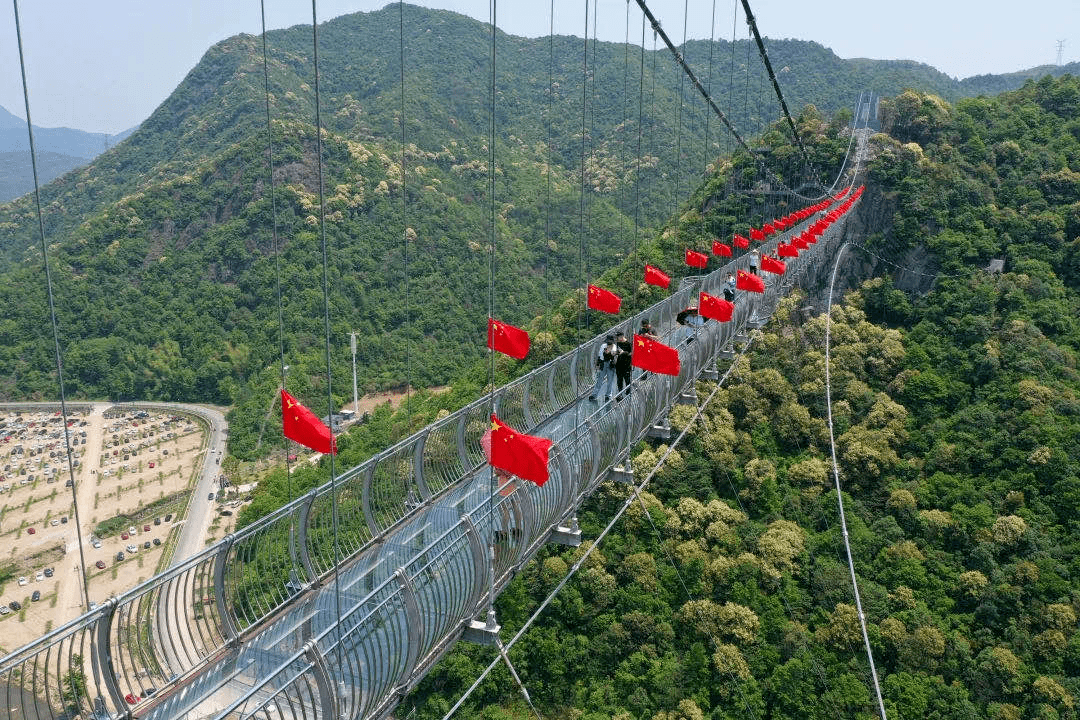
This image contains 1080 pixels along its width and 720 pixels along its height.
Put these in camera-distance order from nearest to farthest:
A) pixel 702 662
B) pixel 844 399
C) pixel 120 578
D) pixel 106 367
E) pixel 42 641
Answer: pixel 42 641 → pixel 702 662 → pixel 844 399 → pixel 120 578 → pixel 106 367

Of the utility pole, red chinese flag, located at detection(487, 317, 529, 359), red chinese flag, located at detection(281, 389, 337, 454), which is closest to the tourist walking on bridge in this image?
red chinese flag, located at detection(487, 317, 529, 359)

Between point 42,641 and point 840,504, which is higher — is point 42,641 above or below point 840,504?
above

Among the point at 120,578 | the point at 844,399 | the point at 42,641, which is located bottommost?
the point at 120,578

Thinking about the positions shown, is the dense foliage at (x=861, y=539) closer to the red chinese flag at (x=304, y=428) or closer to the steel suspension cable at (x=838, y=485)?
the steel suspension cable at (x=838, y=485)

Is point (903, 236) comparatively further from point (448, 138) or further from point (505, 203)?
point (448, 138)

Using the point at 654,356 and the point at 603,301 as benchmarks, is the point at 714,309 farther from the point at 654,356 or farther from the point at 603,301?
the point at 654,356

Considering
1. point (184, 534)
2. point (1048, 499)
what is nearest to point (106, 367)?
point (184, 534)

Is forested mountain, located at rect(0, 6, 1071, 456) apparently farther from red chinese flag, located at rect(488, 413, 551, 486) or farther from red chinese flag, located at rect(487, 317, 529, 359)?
red chinese flag, located at rect(488, 413, 551, 486)
